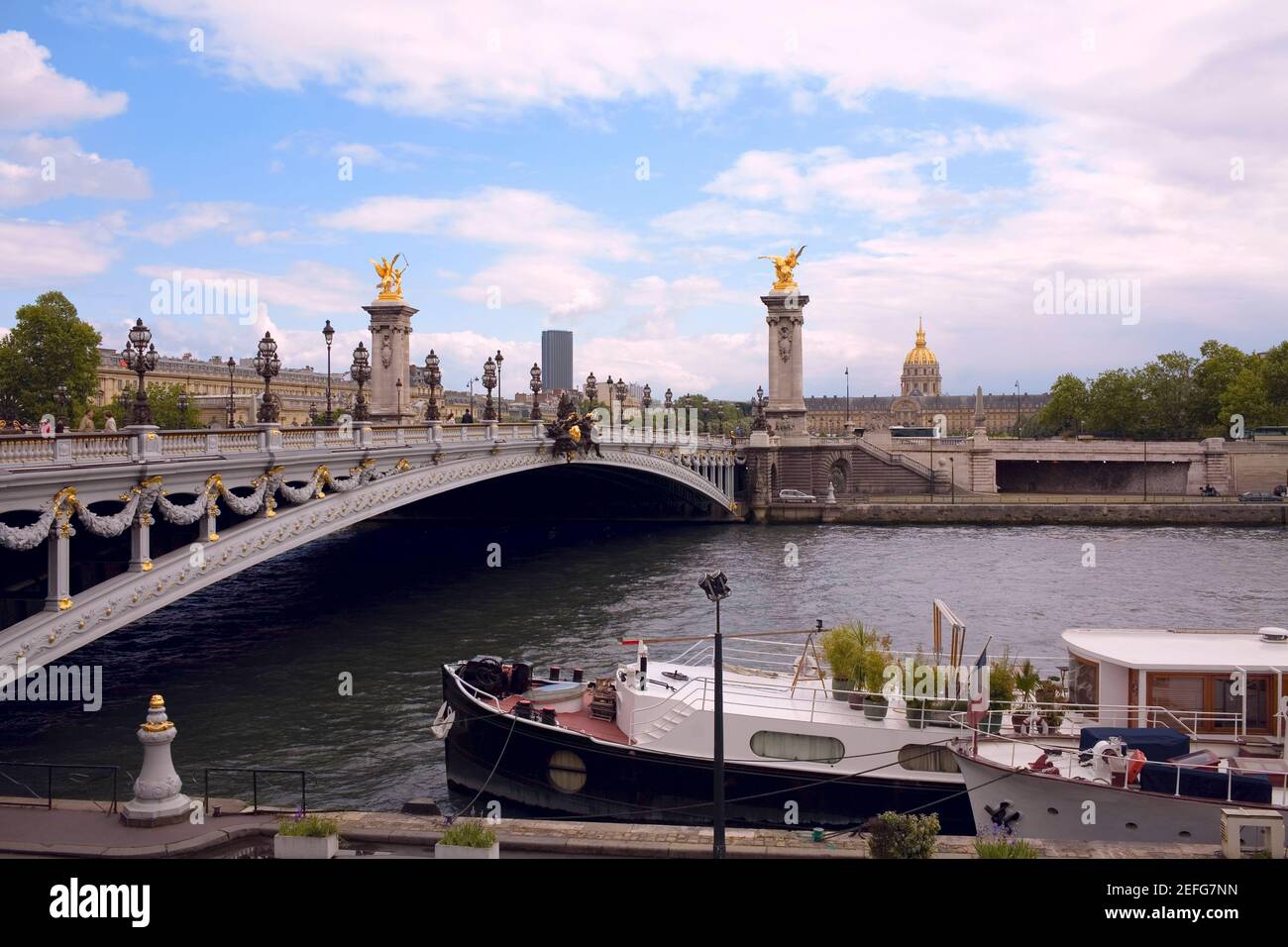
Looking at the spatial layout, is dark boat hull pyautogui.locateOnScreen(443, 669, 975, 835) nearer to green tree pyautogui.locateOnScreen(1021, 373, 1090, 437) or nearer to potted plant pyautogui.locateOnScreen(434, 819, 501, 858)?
potted plant pyautogui.locateOnScreen(434, 819, 501, 858)

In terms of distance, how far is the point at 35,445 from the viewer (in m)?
17.2

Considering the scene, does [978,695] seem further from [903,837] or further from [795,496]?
[795,496]

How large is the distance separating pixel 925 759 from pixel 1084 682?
8.65 ft

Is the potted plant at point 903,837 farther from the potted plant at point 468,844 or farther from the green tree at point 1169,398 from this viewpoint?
the green tree at point 1169,398

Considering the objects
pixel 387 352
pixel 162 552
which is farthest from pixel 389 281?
pixel 162 552

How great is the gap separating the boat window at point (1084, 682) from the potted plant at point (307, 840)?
10.0 meters

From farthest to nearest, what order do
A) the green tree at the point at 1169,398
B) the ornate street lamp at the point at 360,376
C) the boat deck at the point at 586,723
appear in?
the green tree at the point at 1169,398 < the ornate street lamp at the point at 360,376 < the boat deck at the point at 586,723

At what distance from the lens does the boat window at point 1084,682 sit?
15.5 m

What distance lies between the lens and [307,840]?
1062 centimetres

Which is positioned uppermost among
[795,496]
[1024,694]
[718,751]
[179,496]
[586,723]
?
[179,496]

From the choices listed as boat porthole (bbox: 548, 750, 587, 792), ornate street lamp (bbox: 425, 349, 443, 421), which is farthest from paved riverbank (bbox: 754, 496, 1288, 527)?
boat porthole (bbox: 548, 750, 587, 792)

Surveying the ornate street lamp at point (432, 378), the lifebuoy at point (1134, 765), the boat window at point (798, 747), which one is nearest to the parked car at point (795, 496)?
the ornate street lamp at point (432, 378)
